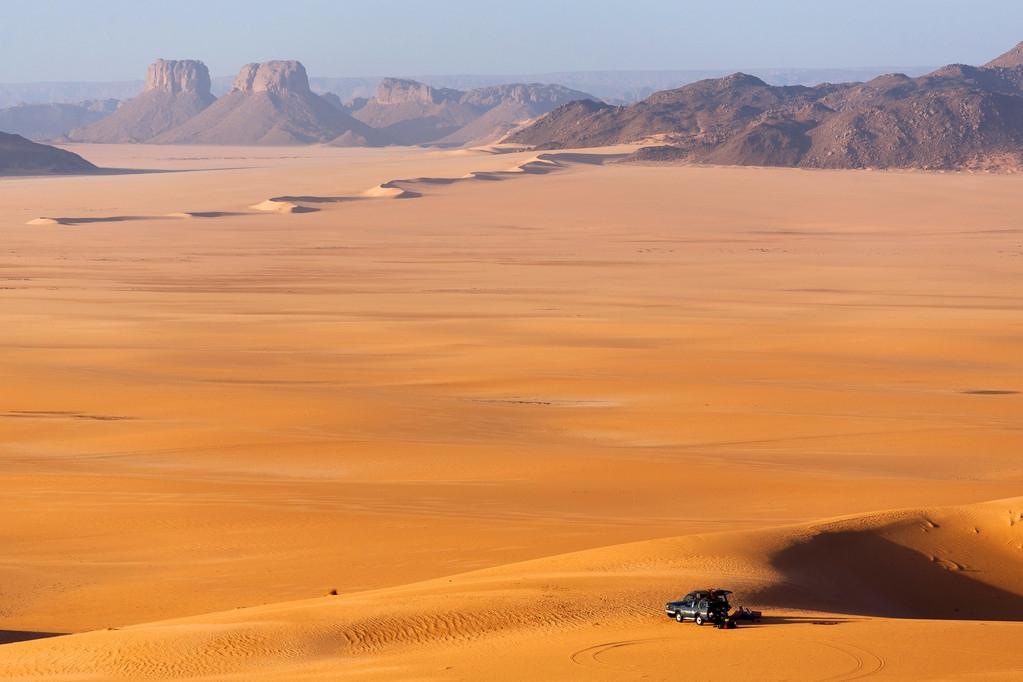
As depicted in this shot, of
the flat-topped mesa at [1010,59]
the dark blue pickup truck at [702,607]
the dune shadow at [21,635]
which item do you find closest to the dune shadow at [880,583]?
the dark blue pickup truck at [702,607]

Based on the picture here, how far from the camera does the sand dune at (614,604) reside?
9570mm

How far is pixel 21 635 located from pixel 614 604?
15.3 feet

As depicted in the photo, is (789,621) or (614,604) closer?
(789,621)

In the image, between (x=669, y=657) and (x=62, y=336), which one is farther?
(x=62, y=336)

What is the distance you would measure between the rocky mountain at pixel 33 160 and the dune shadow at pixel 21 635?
358ft

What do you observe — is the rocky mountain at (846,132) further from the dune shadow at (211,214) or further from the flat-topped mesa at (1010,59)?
the dune shadow at (211,214)

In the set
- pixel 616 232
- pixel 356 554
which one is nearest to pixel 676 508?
pixel 356 554

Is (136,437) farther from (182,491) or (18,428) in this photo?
(182,491)

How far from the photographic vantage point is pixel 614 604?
10719mm

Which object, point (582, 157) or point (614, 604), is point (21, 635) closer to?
point (614, 604)

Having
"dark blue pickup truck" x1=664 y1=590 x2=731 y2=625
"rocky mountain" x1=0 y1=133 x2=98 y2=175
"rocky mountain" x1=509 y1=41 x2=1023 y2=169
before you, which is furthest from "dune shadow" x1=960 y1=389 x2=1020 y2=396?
"rocky mountain" x1=0 y1=133 x2=98 y2=175

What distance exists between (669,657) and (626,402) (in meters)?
13.4

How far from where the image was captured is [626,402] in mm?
22359

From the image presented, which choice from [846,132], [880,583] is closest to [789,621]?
[880,583]
